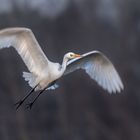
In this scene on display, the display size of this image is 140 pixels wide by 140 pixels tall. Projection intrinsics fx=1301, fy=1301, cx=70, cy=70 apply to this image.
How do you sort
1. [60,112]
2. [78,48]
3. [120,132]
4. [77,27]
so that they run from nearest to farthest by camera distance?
[120,132], [60,112], [78,48], [77,27]

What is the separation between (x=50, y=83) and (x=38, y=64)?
0.92ft

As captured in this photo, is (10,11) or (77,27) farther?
(77,27)

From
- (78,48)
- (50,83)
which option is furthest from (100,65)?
(78,48)

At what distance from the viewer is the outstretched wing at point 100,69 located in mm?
15398

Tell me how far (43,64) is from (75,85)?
15285 mm

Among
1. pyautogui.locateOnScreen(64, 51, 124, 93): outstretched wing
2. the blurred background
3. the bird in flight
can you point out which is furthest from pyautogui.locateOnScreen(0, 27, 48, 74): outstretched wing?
the blurred background

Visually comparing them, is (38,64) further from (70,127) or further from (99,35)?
(99,35)

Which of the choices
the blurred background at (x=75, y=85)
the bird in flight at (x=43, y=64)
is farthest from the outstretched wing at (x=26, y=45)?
the blurred background at (x=75, y=85)

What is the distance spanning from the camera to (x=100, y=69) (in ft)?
51.1

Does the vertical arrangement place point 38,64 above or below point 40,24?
above

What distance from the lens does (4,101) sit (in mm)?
28406

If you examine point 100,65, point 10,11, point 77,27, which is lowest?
point 77,27

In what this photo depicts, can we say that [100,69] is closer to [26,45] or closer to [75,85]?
[26,45]

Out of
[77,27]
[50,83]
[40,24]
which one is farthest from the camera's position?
[77,27]
